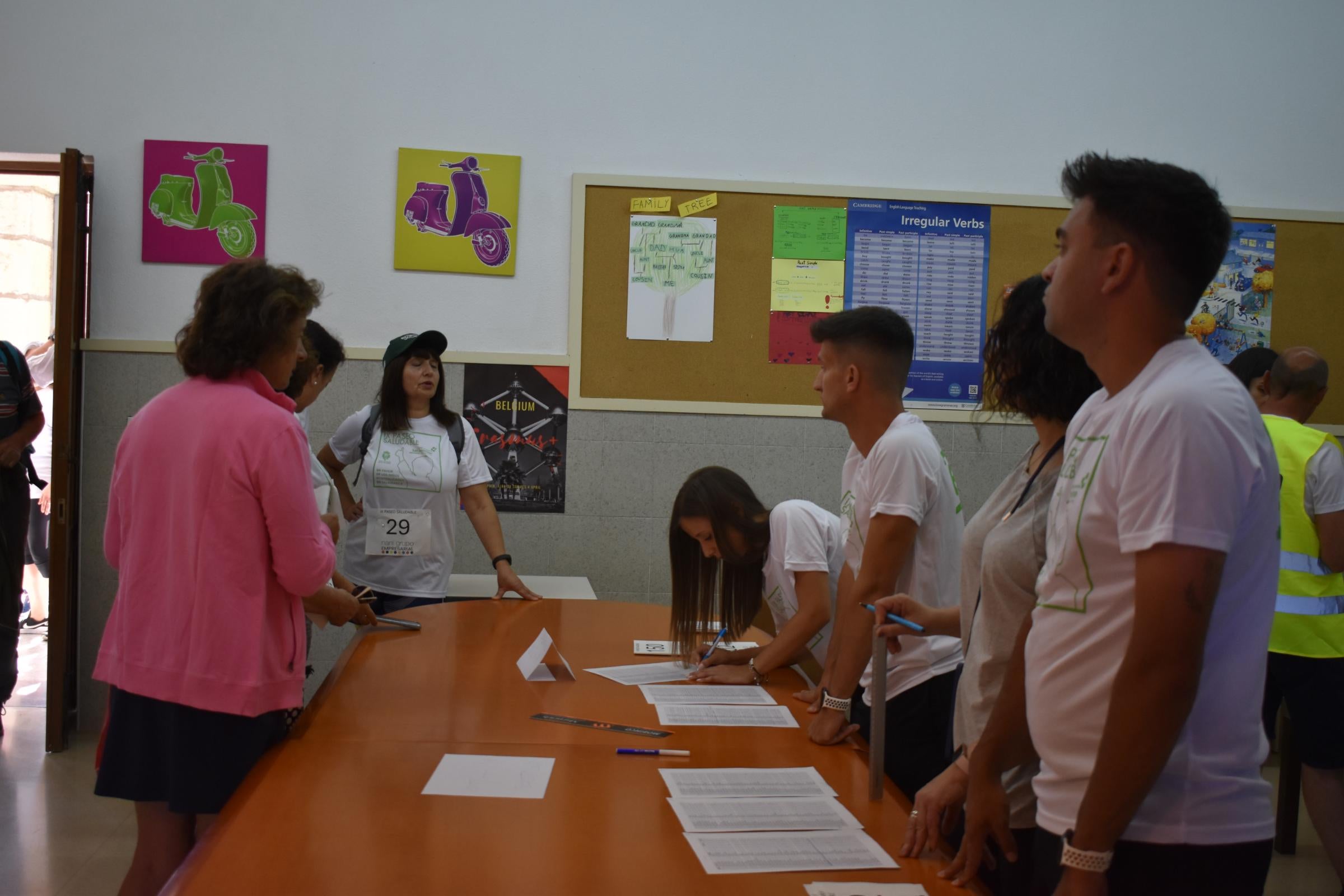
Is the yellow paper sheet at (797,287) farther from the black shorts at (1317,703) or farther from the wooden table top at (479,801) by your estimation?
the wooden table top at (479,801)

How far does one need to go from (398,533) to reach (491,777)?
1754 millimetres

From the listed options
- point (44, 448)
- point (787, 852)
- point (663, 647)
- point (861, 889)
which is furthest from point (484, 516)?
point (44, 448)

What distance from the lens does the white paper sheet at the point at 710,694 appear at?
2059 mm

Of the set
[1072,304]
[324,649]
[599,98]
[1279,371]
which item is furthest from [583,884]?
[599,98]

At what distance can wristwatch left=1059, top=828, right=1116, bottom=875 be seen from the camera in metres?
1.01

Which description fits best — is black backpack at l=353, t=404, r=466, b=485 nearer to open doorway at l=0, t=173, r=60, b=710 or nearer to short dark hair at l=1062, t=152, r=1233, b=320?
short dark hair at l=1062, t=152, r=1233, b=320

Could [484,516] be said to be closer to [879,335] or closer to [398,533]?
[398,533]

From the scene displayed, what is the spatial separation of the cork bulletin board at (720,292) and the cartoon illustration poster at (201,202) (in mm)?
1308

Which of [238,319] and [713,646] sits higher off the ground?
[238,319]

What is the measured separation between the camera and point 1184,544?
0.93m


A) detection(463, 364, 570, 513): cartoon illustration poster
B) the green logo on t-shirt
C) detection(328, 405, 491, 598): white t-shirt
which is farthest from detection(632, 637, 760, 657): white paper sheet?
detection(463, 364, 570, 513): cartoon illustration poster

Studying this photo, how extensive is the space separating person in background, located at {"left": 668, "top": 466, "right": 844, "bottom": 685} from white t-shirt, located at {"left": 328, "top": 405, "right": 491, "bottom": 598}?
1073mm

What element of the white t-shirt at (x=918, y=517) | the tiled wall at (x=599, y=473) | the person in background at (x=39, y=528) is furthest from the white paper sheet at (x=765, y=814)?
the person in background at (x=39, y=528)

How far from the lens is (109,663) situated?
5.82 feet
